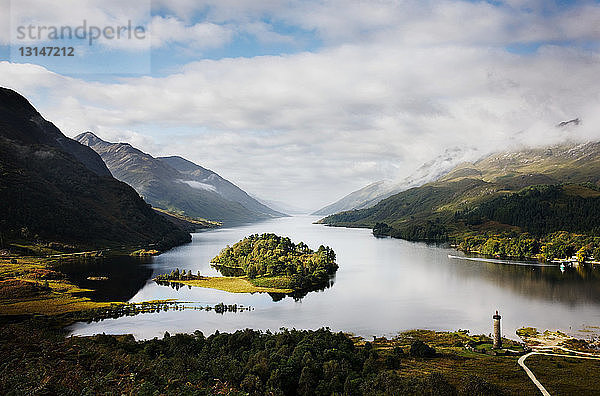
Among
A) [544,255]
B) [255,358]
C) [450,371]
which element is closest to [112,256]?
[255,358]

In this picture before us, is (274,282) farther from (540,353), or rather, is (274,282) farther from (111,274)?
(540,353)

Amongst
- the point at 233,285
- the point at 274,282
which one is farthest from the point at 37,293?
the point at 274,282

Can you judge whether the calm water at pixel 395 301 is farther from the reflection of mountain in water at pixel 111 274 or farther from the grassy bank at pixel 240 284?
the grassy bank at pixel 240 284

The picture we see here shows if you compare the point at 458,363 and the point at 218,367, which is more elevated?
the point at 218,367

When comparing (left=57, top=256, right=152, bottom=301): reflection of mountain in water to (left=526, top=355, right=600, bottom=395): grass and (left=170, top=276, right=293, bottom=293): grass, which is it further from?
(left=526, top=355, right=600, bottom=395): grass

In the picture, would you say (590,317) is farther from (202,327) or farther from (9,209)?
(9,209)

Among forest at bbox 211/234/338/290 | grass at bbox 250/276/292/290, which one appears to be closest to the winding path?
forest at bbox 211/234/338/290
